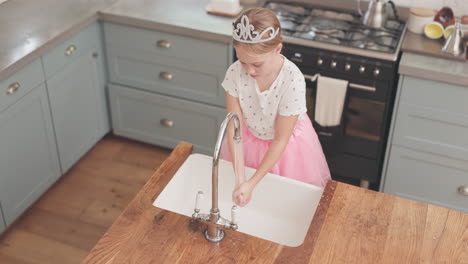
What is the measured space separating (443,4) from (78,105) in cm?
209

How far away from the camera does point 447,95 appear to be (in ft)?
8.71

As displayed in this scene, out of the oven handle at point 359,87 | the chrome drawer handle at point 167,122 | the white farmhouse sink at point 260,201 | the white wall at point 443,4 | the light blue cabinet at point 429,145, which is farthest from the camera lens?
the chrome drawer handle at point 167,122

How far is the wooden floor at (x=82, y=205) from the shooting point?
2.81 metres

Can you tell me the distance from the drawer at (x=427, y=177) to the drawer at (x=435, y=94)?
0.97ft

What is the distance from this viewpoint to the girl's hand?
181 cm

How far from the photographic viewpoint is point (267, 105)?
2.08 m

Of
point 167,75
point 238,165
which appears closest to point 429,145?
point 238,165

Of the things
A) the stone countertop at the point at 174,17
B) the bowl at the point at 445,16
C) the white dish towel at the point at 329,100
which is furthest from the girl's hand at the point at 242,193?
the bowl at the point at 445,16

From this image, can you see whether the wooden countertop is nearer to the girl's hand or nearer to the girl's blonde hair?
the girl's hand

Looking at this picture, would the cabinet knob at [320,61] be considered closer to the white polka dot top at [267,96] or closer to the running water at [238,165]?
the white polka dot top at [267,96]

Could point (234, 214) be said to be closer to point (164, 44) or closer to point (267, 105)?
point (267, 105)

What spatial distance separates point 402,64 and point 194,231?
1448 mm

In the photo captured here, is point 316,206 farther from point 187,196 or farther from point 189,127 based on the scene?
point 189,127

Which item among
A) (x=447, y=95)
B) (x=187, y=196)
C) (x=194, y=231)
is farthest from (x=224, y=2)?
(x=194, y=231)
